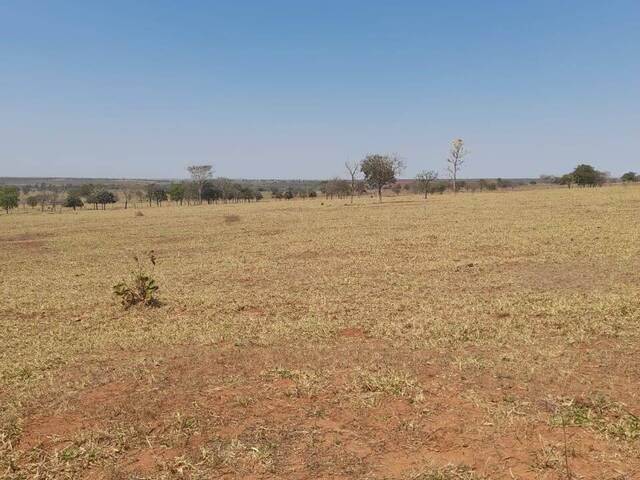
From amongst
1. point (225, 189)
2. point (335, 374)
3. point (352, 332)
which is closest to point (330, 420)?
point (335, 374)

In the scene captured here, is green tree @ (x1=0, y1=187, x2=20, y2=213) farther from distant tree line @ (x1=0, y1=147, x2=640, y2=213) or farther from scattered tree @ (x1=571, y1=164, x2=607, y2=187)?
scattered tree @ (x1=571, y1=164, x2=607, y2=187)

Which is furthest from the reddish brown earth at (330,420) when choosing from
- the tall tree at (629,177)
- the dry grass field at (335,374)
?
the tall tree at (629,177)

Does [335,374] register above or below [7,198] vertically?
below

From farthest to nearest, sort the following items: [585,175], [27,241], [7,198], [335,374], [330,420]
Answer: [585,175] < [7,198] < [27,241] < [335,374] < [330,420]

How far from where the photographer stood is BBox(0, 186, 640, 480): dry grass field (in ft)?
13.6

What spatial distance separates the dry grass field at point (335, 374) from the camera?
4133mm

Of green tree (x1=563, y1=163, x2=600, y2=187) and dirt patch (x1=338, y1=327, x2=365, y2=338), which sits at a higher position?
green tree (x1=563, y1=163, x2=600, y2=187)

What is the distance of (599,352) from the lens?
6.36 meters

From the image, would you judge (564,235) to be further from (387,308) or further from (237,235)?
(237,235)

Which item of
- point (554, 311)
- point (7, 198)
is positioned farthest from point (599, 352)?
point (7, 198)

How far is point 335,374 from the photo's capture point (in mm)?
5914

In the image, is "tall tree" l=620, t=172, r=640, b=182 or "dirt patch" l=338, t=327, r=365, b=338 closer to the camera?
"dirt patch" l=338, t=327, r=365, b=338

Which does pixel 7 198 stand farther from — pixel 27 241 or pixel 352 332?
pixel 352 332

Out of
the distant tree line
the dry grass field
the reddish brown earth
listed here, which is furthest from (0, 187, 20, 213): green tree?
the reddish brown earth
